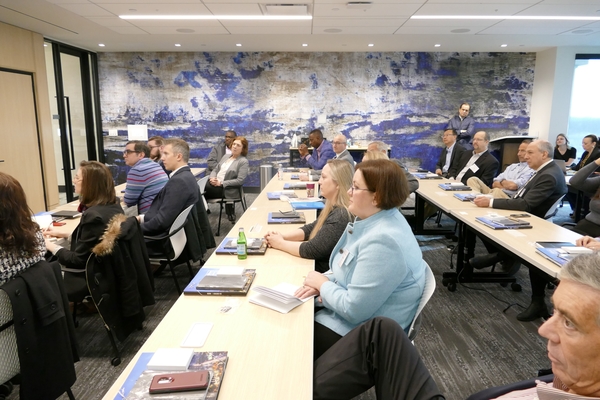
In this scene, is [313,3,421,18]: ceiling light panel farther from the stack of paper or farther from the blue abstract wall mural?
the stack of paper

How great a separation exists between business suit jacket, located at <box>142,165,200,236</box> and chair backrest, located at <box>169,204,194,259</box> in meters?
0.06

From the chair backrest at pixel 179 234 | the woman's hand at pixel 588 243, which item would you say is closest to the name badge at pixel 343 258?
the woman's hand at pixel 588 243

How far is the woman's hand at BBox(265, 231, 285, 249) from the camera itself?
2504 mm

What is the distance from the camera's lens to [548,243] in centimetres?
258

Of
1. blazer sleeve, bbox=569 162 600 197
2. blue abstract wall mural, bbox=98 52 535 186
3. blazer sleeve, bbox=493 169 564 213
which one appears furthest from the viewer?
blue abstract wall mural, bbox=98 52 535 186

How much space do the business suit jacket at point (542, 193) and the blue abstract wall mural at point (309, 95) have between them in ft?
19.7

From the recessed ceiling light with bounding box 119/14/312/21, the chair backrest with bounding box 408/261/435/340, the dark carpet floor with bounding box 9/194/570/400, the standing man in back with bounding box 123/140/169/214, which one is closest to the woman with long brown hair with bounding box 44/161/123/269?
the dark carpet floor with bounding box 9/194/570/400

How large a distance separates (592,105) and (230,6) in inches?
315

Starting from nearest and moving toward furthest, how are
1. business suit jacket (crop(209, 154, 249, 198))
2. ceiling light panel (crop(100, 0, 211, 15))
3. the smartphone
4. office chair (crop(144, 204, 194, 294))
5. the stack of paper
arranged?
the smartphone, the stack of paper, office chair (crop(144, 204, 194, 294)), ceiling light panel (crop(100, 0, 211, 15)), business suit jacket (crop(209, 154, 249, 198))

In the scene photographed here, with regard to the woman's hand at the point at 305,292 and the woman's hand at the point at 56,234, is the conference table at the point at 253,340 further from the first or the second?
the woman's hand at the point at 56,234

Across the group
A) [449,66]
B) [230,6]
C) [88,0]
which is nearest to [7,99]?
[88,0]

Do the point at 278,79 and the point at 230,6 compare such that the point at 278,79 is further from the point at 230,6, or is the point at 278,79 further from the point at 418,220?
the point at 418,220

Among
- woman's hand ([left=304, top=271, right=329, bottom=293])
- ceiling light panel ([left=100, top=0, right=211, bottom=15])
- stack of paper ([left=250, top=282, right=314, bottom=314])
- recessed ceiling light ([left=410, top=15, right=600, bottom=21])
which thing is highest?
recessed ceiling light ([left=410, top=15, right=600, bottom=21])

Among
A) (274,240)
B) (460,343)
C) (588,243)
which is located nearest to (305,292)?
(274,240)
